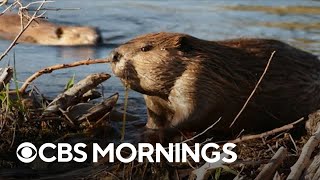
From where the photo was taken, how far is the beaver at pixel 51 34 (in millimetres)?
8594

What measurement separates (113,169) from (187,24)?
6.08 meters

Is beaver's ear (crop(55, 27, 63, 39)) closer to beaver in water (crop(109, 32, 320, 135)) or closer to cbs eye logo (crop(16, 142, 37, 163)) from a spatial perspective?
beaver in water (crop(109, 32, 320, 135))

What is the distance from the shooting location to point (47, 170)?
4227 millimetres

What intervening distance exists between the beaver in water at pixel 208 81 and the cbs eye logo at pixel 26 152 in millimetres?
595

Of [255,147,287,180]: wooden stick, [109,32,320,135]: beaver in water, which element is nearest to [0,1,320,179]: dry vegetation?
[255,147,287,180]: wooden stick

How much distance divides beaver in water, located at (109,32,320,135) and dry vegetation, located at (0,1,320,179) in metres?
0.17

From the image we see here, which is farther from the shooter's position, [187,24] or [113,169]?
[187,24]

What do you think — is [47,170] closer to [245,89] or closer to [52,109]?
[52,109]

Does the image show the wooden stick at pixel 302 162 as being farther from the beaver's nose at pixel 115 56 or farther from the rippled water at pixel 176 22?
the rippled water at pixel 176 22

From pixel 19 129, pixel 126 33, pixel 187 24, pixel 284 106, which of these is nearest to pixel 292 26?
pixel 187 24

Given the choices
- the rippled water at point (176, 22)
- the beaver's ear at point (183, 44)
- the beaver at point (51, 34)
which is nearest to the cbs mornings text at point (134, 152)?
the beaver's ear at point (183, 44)

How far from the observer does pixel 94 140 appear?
183 inches

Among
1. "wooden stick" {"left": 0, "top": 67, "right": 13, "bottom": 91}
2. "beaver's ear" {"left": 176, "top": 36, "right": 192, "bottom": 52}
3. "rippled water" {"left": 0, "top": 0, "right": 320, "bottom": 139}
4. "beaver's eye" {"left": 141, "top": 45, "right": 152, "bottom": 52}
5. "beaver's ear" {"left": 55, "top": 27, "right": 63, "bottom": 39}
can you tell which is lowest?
"rippled water" {"left": 0, "top": 0, "right": 320, "bottom": 139}

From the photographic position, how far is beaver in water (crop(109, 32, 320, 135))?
4609mm
